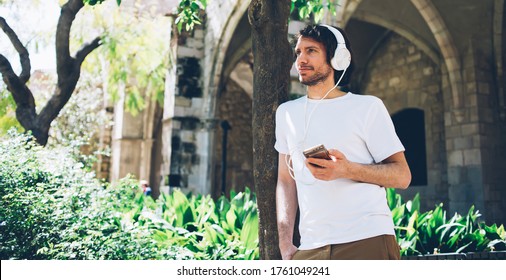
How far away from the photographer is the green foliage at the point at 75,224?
401 centimetres

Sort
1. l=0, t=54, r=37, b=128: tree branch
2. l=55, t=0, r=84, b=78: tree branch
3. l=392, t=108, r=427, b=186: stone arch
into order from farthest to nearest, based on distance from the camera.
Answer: l=392, t=108, r=427, b=186: stone arch < l=55, t=0, r=84, b=78: tree branch < l=0, t=54, r=37, b=128: tree branch

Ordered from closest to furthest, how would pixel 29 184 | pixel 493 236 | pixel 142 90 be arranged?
pixel 29 184
pixel 493 236
pixel 142 90

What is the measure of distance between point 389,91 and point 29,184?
10275 mm

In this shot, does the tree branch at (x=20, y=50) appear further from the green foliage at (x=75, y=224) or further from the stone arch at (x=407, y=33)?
the stone arch at (x=407, y=33)

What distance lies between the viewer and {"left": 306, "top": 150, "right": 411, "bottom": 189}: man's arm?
4.97 feet

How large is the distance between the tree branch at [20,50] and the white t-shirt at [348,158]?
23.0ft

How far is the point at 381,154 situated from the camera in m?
1.63

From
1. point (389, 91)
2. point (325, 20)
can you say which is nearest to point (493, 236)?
point (325, 20)

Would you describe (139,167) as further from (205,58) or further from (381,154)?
(381,154)

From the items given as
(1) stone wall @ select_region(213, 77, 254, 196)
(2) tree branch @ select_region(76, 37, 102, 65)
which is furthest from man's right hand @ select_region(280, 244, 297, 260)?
(1) stone wall @ select_region(213, 77, 254, 196)

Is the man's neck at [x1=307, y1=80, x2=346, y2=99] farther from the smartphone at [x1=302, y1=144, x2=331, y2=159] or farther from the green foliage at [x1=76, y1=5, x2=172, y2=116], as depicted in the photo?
the green foliage at [x1=76, y1=5, x2=172, y2=116]

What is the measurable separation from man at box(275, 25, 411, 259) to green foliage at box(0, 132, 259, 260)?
8.76 feet

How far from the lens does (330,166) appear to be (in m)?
1.51

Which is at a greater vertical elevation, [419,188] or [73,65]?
[73,65]
